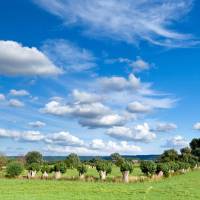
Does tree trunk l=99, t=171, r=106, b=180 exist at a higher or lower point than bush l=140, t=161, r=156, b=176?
lower

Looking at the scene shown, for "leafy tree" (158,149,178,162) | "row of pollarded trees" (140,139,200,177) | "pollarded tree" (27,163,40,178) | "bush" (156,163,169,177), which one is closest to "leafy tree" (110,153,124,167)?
"row of pollarded trees" (140,139,200,177)

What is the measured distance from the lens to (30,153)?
146500mm

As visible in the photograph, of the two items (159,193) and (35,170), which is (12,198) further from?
(35,170)

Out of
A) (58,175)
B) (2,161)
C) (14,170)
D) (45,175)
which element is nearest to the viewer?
(58,175)

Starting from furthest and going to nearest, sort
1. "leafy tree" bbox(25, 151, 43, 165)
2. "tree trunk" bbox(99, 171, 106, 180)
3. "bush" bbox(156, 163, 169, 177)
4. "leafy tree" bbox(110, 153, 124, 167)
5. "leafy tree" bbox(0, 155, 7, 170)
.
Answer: "leafy tree" bbox(25, 151, 43, 165) < "leafy tree" bbox(0, 155, 7, 170) < "leafy tree" bbox(110, 153, 124, 167) < "bush" bbox(156, 163, 169, 177) < "tree trunk" bbox(99, 171, 106, 180)

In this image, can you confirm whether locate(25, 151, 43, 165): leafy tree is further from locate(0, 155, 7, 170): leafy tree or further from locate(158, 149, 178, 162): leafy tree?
locate(158, 149, 178, 162): leafy tree

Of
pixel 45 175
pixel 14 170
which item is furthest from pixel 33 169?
pixel 14 170

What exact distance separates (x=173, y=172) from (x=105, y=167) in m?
23.4

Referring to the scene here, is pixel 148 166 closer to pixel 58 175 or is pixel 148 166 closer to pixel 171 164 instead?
pixel 58 175

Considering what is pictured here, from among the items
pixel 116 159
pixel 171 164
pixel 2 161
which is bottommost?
pixel 171 164

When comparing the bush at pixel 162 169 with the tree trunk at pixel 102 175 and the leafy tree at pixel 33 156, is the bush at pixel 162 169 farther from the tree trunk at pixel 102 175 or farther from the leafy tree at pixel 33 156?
the leafy tree at pixel 33 156

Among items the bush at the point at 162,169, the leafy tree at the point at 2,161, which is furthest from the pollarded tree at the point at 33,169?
the leafy tree at the point at 2,161

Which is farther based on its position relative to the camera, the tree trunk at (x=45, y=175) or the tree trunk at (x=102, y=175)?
the tree trunk at (x=45, y=175)

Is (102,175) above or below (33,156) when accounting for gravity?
below
